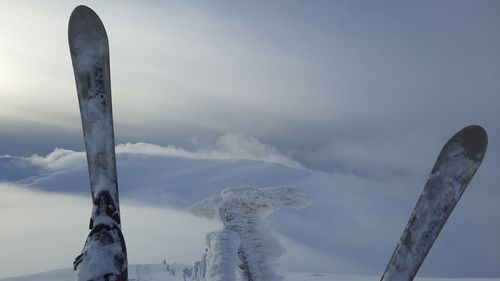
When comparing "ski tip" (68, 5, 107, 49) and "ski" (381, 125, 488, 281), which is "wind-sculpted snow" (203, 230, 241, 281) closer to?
"ski" (381, 125, 488, 281)

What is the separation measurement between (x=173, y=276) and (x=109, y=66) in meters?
45.4

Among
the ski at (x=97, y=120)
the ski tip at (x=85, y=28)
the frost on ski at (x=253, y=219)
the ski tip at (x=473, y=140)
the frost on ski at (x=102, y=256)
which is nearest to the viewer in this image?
the frost on ski at (x=102, y=256)

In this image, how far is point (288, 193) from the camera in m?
15.9

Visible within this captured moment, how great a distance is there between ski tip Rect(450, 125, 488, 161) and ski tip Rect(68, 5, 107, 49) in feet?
15.6

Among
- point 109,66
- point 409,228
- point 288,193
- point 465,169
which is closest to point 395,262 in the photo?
point 409,228

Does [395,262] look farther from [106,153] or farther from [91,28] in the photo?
[91,28]

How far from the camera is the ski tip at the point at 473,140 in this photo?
6.71 m

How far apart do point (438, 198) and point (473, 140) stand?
893mm

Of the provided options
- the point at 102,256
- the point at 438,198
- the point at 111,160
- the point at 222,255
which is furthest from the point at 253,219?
the point at 102,256

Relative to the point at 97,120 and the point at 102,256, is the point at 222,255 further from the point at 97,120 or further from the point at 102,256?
the point at 102,256

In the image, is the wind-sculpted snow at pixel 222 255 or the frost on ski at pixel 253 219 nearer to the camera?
the wind-sculpted snow at pixel 222 255

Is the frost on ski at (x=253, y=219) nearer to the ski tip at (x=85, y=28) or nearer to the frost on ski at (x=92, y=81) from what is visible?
the frost on ski at (x=92, y=81)

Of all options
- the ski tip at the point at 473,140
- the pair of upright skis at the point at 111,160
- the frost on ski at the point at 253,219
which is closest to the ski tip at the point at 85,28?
the pair of upright skis at the point at 111,160

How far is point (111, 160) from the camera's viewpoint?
631 cm
